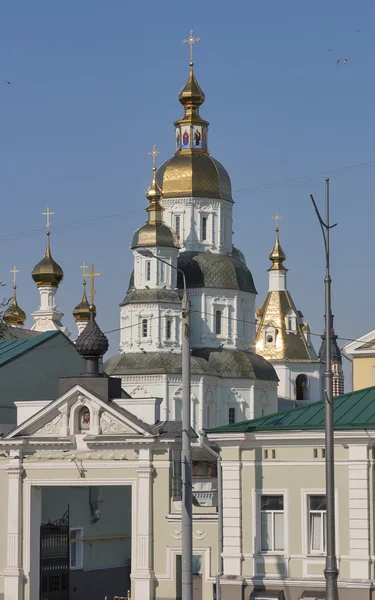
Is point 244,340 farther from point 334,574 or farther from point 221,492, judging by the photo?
point 334,574

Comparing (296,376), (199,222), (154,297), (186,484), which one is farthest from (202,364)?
(186,484)

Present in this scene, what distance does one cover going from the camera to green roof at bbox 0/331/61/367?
34.2 meters

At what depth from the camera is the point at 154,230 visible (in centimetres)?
8138

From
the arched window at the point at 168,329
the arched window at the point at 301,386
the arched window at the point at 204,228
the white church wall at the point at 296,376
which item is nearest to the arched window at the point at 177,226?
the arched window at the point at 204,228

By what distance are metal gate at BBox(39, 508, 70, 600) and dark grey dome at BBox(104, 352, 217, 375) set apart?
150ft

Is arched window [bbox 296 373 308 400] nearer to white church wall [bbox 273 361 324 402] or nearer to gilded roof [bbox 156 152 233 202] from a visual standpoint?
white church wall [bbox 273 361 324 402]

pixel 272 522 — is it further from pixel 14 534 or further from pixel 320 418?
pixel 14 534

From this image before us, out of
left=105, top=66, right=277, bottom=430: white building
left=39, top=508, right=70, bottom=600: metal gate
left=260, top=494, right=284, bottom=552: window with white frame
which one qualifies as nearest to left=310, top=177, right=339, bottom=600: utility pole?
left=260, top=494, right=284, bottom=552: window with white frame

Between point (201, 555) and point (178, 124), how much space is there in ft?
202

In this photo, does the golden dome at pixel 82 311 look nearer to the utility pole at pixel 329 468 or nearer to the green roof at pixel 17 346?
the green roof at pixel 17 346

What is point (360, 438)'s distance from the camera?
25859 millimetres

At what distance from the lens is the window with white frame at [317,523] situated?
26.4 meters

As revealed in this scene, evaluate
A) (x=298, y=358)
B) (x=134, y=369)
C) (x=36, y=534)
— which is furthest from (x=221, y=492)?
(x=298, y=358)

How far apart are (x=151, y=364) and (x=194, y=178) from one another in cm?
1295
